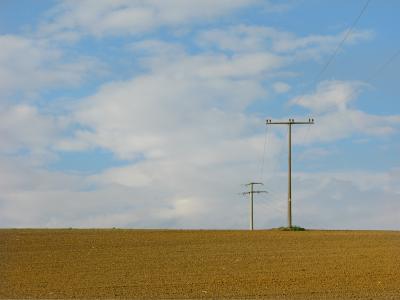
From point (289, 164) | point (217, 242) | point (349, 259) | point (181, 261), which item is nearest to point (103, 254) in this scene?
point (181, 261)

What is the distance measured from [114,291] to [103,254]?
1314cm

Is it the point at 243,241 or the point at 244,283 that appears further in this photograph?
the point at 243,241

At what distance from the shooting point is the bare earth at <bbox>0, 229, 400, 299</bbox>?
90.2ft

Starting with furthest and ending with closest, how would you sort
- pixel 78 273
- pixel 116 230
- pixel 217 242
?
A: pixel 116 230
pixel 217 242
pixel 78 273

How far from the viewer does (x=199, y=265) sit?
3597 centimetres

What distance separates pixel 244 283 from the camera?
29.7m

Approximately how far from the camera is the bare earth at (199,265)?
27.5 meters

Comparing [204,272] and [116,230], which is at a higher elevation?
[116,230]

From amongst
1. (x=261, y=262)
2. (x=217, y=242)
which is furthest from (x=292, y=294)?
(x=217, y=242)

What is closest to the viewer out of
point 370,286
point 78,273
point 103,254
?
point 370,286

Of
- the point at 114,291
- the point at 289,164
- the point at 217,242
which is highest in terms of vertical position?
the point at 289,164

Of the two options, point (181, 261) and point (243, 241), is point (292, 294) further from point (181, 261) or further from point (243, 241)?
point (243, 241)

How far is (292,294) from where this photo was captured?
26.5 m

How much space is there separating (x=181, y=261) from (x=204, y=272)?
4478 mm
